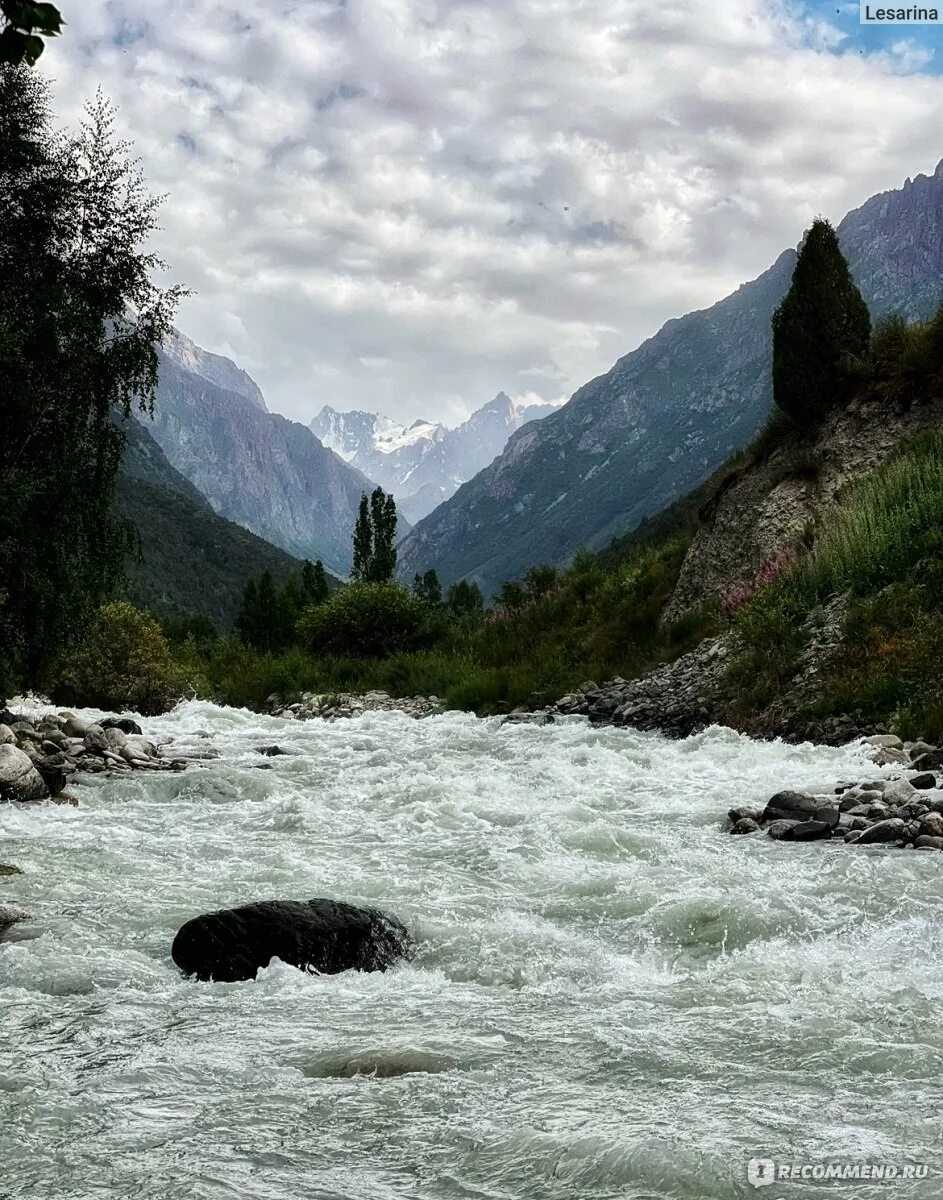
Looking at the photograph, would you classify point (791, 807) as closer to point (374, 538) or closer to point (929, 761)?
point (929, 761)

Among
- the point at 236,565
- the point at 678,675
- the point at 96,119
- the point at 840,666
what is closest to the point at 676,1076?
the point at 840,666

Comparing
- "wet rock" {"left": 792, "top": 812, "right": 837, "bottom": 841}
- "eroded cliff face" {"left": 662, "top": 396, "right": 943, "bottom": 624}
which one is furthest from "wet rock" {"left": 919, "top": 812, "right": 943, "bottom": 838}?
"eroded cliff face" {"left": 662, "top": 396, "right": 943, "bottom": 624}

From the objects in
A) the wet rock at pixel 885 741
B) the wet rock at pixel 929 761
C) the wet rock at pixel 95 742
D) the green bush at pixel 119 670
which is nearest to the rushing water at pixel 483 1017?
the wet rock at pixel 929 761

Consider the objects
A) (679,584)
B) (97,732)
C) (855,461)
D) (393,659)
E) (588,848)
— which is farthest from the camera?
(393,659)

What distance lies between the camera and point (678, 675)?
58.9 feet

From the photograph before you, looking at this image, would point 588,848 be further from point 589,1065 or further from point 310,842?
point 589,1065

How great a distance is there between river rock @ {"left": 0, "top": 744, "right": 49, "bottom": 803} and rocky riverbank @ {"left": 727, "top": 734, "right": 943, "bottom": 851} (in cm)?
788

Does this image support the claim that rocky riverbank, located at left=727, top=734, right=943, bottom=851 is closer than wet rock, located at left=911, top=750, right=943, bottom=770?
Yes

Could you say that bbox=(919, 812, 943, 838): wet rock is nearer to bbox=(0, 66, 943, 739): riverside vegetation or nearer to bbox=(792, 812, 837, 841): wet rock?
bbox=(792, 812, 837, 841): wet rock

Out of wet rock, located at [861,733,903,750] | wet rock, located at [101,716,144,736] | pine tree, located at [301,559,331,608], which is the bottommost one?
wet rock, located at [101,716,144,736]

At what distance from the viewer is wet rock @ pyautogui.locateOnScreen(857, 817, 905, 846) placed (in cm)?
839

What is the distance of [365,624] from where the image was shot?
2997 cm

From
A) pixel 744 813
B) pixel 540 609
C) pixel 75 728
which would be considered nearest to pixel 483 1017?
pixel 744 813

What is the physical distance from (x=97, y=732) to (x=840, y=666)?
38.2 ft
